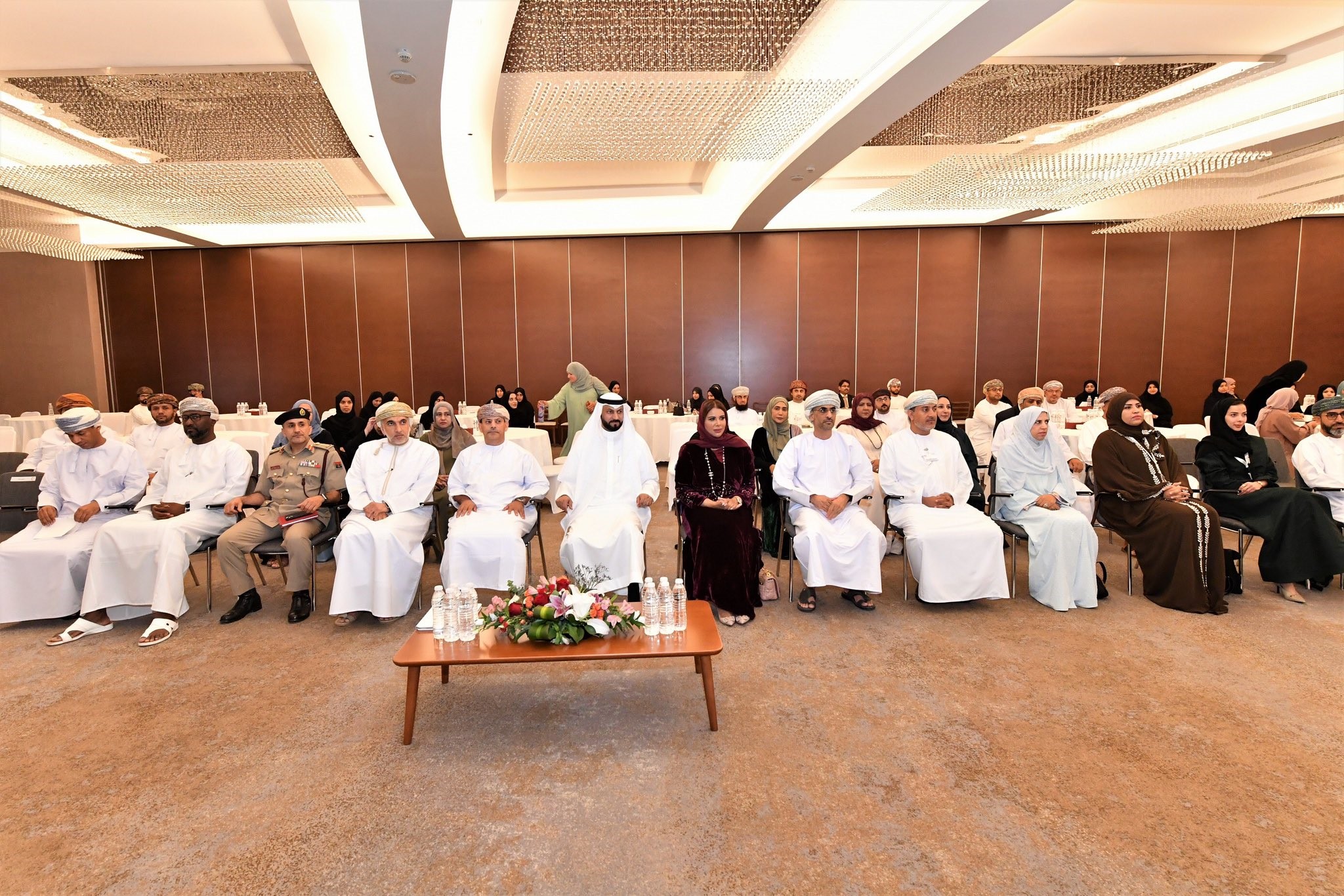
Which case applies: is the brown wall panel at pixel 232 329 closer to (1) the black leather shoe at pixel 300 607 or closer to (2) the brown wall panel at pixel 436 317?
(2) the brown wall panel at pixel 436 317

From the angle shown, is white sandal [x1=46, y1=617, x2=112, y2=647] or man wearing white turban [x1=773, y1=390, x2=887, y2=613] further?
man wearing white turban [x1=773, y1=390, x2=887, y2=613]

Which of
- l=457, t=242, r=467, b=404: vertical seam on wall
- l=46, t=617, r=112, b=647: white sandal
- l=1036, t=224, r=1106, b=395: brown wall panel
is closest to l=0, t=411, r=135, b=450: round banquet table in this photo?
l=457, t=242, r=467, b=404: vertical seam on wall

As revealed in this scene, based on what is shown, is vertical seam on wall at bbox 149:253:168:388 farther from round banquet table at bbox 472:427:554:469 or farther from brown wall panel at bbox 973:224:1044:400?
brown wall panel at bbox 973:224:1044:400

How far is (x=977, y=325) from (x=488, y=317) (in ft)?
26.9

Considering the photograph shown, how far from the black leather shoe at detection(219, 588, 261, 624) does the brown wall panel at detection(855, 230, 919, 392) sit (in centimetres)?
974

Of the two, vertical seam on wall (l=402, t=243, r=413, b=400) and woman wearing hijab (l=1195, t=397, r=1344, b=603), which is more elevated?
vertical seam on wall (l=402, t=243, r=413, b=400)

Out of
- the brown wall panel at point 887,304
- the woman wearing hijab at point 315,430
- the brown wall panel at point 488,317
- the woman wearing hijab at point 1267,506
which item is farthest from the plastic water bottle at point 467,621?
the brown wall panel at point 887,304

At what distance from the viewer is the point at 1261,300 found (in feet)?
38.7

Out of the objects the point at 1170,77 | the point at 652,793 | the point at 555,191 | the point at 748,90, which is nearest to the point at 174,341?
the point at 555,191

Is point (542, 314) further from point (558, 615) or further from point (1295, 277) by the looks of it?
point (1295, 277)

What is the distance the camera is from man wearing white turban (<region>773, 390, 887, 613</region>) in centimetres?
480

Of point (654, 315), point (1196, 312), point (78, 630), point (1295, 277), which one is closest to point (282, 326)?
point (654, 315)

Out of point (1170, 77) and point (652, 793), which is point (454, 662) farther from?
point (1170, 77)

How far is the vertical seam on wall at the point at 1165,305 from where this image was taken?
11.9 meters
